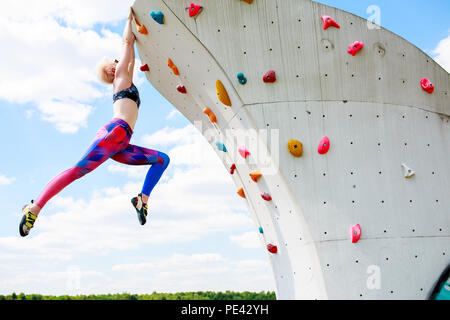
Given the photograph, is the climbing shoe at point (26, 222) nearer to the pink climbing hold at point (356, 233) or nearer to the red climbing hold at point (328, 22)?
the pink climbing hold at point (356, 233)

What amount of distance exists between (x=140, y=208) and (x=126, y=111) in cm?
117

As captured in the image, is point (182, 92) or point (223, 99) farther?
point (182, 92)

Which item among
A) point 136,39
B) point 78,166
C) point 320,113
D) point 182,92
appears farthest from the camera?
point 182,92

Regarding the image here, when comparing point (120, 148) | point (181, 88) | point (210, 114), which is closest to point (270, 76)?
point (210, 114)

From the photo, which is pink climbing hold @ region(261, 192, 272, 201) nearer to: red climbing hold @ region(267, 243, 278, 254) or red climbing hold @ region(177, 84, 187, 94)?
red climbing hold @ region(267, 243, 278, 254)

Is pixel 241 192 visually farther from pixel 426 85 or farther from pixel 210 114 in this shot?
pixel 426 85

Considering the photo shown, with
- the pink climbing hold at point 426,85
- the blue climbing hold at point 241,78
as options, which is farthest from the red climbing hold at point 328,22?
the pink climbing hold at point 426,85

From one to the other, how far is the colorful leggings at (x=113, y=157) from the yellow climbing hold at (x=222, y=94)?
99 centimetres

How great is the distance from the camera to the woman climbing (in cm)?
530

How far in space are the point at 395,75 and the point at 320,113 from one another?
3.59 ft

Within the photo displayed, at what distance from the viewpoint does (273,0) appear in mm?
5777

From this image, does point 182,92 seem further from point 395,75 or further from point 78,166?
point 395,75

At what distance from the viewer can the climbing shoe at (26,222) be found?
5105 mm
